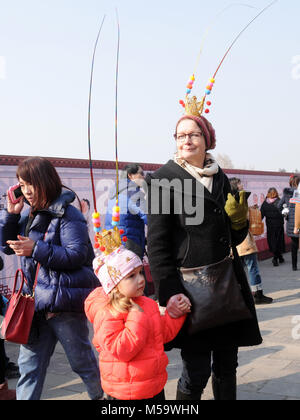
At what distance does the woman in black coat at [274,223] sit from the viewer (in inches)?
483

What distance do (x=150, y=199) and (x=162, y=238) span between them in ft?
0.78

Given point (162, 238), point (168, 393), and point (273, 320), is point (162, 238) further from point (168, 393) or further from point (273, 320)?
point (273, 320)

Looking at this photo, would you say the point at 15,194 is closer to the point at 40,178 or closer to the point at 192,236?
the point at 40,178

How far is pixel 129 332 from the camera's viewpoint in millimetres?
2744

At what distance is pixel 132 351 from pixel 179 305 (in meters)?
0.38

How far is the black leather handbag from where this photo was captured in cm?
294

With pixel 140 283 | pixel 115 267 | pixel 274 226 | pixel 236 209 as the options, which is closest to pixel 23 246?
pixel 115 267

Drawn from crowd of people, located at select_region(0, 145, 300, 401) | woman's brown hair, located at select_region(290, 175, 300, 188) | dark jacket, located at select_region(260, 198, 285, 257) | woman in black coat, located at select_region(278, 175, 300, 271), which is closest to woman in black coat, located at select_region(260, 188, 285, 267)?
dark jacket, located at select_region(260, 198, 285, 257)

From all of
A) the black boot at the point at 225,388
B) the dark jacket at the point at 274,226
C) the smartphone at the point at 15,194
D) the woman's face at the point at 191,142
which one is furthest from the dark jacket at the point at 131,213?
the dark jacket at the point at 274,226

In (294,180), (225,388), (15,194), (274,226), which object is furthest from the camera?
(274,226)

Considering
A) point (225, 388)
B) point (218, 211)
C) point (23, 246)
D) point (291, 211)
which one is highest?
point (218, 211)

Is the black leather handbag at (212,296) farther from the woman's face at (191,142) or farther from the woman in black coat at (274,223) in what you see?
the woman in black coat at (274,223)

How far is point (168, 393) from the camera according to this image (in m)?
4.22

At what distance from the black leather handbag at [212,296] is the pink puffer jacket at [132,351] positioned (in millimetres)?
209
